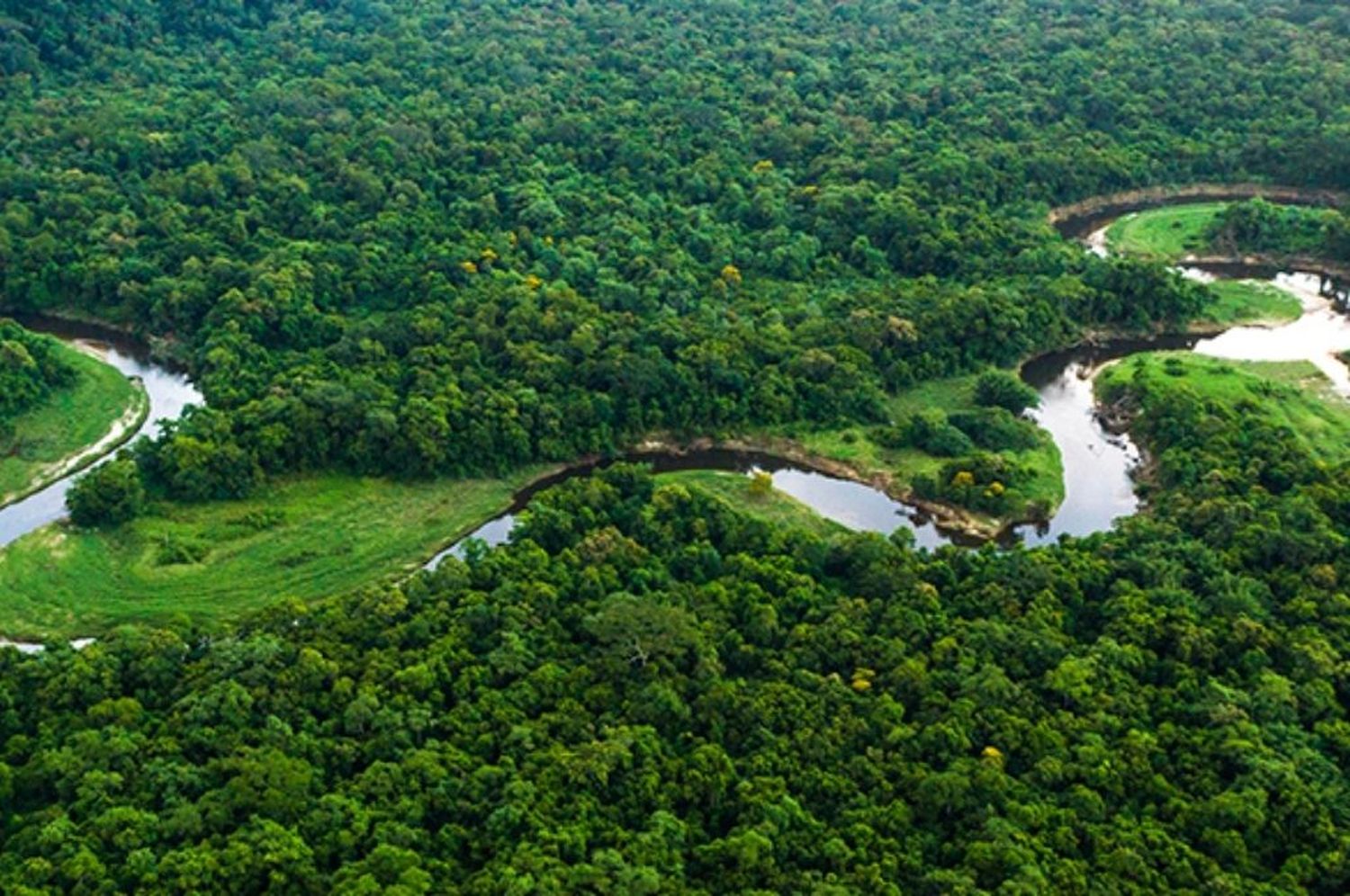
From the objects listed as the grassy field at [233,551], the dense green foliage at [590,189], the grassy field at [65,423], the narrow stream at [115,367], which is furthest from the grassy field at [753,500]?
the grassy field at [65,423]

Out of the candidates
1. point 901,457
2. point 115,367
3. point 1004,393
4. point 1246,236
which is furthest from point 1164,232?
point 115,367

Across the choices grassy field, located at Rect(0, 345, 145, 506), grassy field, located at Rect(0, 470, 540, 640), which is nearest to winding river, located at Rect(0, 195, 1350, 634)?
grassy field, located at Rect(0, 345, 145, 506)

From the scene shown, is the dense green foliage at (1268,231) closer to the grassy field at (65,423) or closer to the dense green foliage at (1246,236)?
the dense green foliage at (1246,236)

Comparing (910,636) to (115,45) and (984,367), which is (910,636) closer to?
(984,367)

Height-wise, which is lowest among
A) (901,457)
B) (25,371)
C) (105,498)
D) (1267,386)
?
(901,457)

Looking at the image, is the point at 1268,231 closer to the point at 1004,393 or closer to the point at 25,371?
the point at 1004,393

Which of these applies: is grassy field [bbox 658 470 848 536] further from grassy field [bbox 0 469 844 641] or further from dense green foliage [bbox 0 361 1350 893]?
dense green foliage [bbox 0 361 1350 893]
